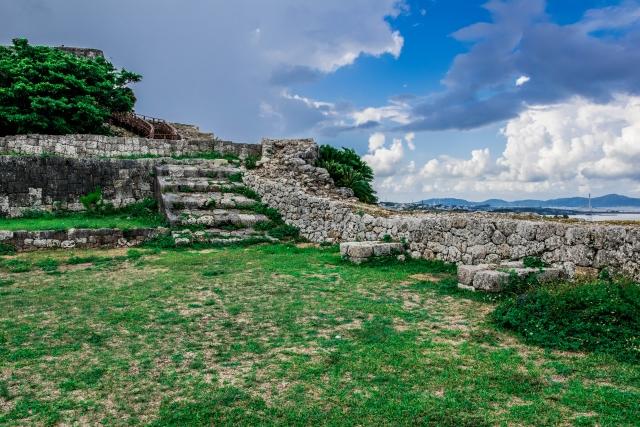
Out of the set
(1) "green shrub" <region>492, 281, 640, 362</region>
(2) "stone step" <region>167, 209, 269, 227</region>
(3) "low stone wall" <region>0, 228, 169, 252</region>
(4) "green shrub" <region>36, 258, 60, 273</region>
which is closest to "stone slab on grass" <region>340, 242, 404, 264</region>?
(1) "green shrub" <region>492, 281, 640, 362</region>

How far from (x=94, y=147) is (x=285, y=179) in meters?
8.58

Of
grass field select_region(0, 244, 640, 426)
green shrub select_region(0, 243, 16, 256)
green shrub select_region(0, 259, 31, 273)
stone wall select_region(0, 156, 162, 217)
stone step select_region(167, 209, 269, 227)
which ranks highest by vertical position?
stone wall select_region(0, 156, 162, 217)

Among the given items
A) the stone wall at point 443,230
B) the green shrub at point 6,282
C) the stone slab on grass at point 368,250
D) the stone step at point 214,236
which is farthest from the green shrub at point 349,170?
the green shrub at point 6,282

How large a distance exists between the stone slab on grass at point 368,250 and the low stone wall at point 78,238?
221 inches

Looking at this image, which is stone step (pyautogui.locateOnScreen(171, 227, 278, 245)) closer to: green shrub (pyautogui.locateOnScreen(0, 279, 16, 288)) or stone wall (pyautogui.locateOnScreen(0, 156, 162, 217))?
green shrub (pyautogui.locateOnScreen(0, 279, 16, 288))

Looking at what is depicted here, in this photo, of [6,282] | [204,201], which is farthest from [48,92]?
[6,282]

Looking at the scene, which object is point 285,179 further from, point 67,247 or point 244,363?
point 244,363

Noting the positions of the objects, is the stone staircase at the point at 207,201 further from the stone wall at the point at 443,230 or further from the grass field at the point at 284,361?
the grass field at the point at 284,361

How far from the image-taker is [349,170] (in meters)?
17.0

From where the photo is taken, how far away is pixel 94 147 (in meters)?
19.0

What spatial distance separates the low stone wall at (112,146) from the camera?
18.2 m

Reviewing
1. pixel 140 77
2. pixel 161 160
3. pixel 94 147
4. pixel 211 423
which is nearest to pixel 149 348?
pixel 211 423

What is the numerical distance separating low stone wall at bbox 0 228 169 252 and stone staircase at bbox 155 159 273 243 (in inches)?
37.9

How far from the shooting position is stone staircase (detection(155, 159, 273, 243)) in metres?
13.4
